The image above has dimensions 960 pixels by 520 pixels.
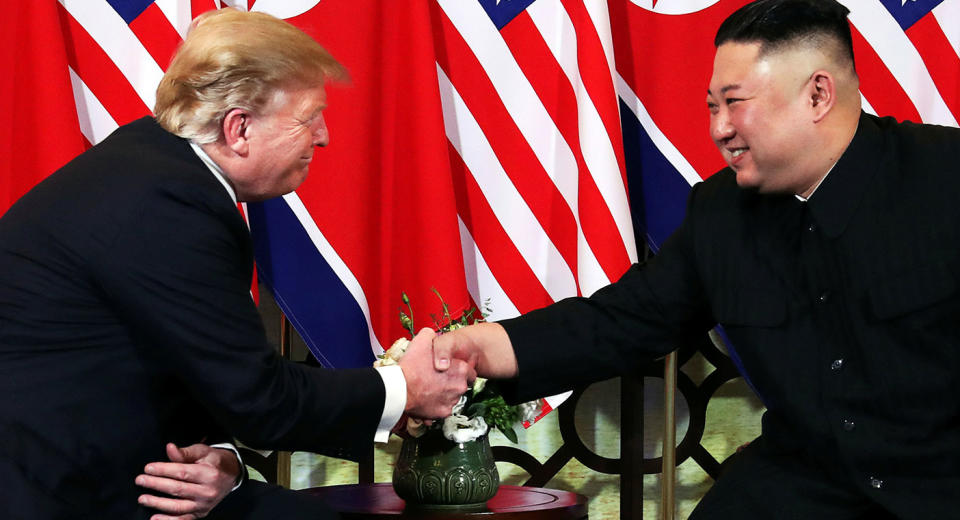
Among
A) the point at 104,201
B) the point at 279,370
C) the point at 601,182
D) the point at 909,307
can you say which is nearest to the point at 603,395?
the point at 601,182

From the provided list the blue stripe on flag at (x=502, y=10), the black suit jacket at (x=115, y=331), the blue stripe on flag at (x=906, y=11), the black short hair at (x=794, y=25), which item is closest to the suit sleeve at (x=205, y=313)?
the black suit jacket at (x=115, y=331)

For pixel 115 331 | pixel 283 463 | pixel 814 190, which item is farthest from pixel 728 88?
pixel 283 463

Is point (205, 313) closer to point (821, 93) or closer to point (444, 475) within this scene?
point (444, 475)

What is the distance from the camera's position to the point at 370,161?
9.84ft

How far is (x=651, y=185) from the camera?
10.3ft

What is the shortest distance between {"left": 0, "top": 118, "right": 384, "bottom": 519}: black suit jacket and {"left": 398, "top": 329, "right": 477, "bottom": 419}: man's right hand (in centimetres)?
38

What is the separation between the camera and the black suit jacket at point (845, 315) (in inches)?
76.7

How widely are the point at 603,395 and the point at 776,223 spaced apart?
1395 mm

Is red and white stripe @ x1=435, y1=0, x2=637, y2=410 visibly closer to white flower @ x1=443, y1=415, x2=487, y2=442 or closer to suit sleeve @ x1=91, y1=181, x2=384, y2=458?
white flower @ x1=443, y1=415, x2=487, y2=442

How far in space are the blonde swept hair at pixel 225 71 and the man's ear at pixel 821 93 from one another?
955 mm

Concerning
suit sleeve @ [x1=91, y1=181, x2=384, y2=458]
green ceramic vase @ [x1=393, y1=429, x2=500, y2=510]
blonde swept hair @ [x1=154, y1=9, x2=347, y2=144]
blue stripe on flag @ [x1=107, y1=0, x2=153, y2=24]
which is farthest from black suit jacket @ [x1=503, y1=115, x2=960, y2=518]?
blue stripe on flag @ [x1=107, y1=0, x2=153, y2=24]

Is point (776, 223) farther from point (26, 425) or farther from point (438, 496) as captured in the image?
point (26, 425)

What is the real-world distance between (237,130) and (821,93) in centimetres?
110

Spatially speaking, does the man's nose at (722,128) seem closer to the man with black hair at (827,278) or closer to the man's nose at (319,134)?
the man with black hair at (827,278)
